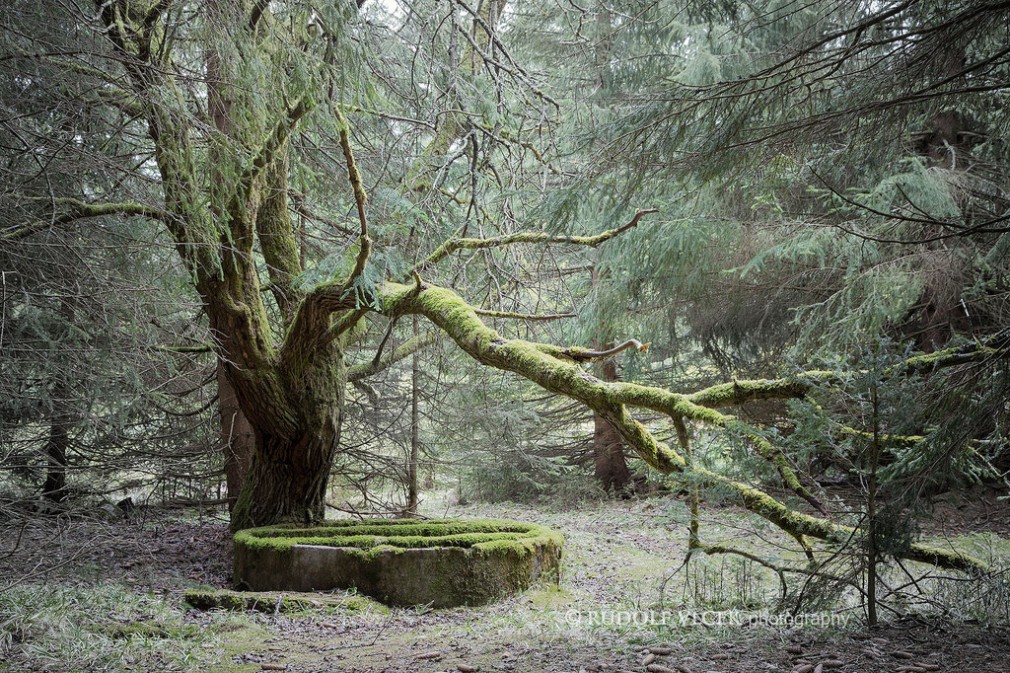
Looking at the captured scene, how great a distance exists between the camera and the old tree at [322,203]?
15.1 feet

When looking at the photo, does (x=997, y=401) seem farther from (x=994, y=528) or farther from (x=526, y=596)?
(x=994, y=528)

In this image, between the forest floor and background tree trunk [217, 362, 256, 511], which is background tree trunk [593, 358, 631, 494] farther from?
background tree trunk [217, 362, 256, 511]

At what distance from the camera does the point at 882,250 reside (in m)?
8.32

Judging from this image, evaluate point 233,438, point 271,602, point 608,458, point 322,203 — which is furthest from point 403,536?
point 608,458

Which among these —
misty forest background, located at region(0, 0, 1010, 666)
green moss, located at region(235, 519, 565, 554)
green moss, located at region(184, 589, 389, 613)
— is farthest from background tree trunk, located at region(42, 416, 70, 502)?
green moss, located at region(184, 589, 389, 613)

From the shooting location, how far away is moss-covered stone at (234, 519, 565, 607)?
18.8ft

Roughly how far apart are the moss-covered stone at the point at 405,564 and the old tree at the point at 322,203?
124 centimetres

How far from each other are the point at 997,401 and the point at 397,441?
7.57 meters

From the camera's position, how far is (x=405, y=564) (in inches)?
229

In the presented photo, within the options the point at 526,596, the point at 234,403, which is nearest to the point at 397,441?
the point at 234,403

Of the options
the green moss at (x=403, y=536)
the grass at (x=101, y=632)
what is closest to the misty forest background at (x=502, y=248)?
the grass at (x=101, y=632)

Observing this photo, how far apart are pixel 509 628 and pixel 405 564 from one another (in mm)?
1315

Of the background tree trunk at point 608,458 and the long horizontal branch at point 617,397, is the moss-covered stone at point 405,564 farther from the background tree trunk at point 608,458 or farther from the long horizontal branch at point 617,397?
the background tree trunk at point 608,458

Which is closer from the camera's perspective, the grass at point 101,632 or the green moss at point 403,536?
the grass at point 101,632
